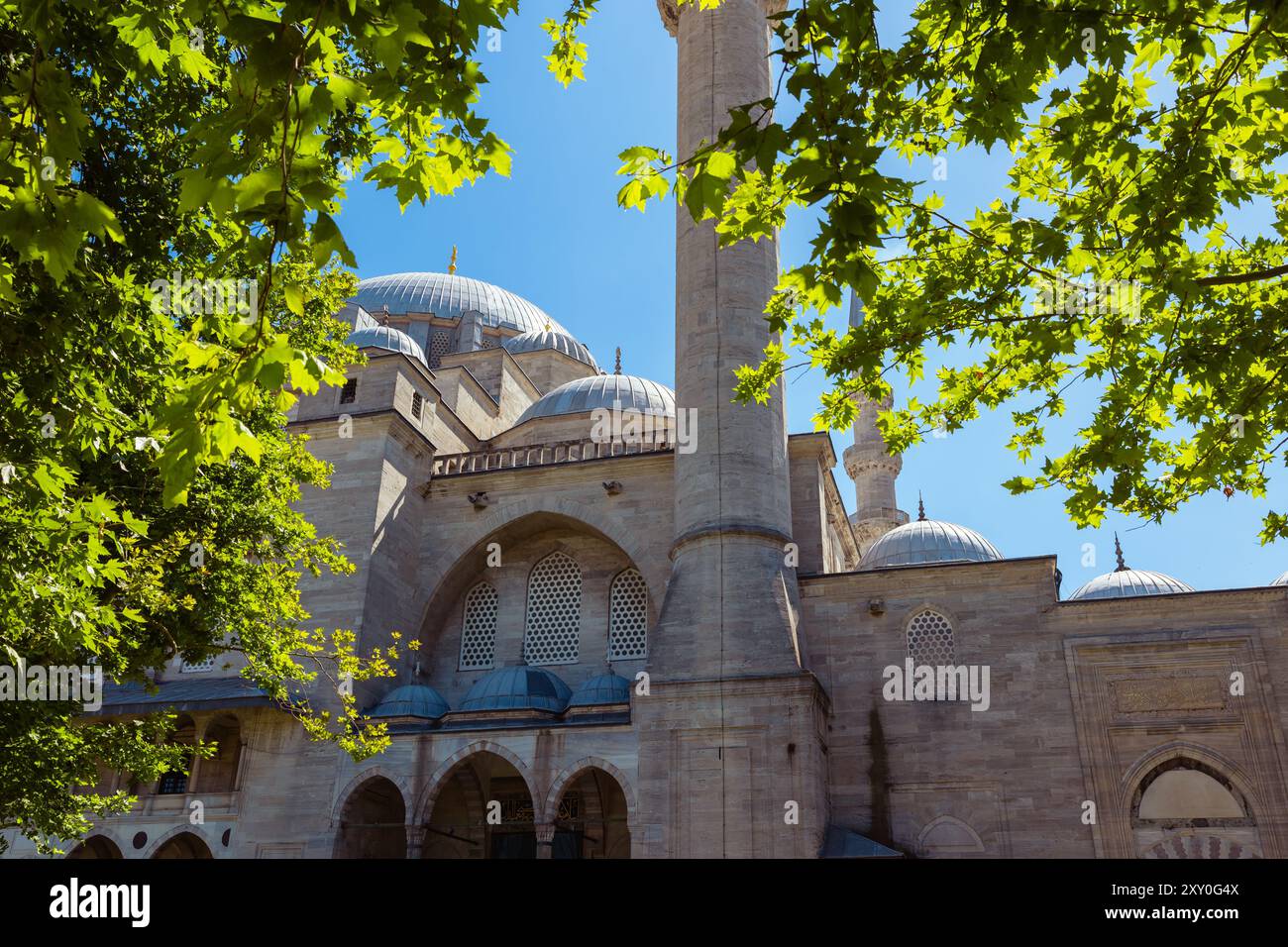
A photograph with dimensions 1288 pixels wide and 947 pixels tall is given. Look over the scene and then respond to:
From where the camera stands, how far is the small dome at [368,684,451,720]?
1856 cm

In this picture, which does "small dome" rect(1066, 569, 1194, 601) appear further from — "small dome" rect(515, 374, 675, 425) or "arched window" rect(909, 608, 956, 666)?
"small dome" rect(515, 374, 675, 425)

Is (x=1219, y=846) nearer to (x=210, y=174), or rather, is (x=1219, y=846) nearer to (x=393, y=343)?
(x=210, y=174)

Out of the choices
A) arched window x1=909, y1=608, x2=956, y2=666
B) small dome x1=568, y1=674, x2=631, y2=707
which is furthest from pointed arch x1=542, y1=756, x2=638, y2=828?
arched window x1=909, y1=608, x2=956, y2=666

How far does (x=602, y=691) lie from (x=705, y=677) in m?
3.13

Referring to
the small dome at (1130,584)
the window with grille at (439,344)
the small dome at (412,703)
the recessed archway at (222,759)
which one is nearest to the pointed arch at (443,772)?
the small dome at (412,703)

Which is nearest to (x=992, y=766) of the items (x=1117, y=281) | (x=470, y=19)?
(x=1117, y=281)

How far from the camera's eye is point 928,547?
23766 millimetres

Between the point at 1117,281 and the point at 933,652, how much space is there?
12.3m

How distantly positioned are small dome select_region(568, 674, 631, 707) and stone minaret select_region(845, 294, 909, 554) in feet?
47.3

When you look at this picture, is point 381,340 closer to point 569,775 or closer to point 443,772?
point 443,772

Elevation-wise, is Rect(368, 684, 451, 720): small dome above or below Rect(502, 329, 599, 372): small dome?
below

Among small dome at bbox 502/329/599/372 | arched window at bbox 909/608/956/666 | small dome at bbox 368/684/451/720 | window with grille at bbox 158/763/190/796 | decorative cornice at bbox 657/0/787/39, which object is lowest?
window with grille at bbox 158/763/190/796

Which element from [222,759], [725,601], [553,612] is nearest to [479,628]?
[553,612]

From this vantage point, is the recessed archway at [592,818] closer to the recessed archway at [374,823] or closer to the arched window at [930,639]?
the recessed archway at [374,823]
